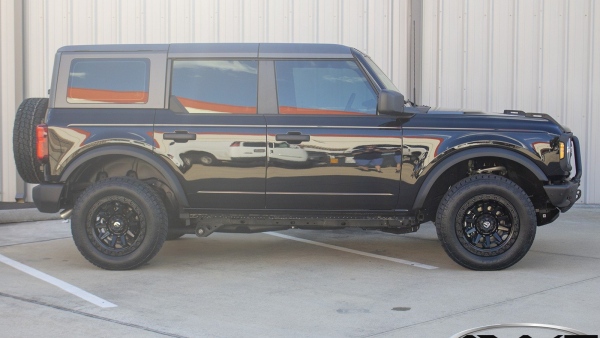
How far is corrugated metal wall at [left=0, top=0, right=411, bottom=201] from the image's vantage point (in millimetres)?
11445

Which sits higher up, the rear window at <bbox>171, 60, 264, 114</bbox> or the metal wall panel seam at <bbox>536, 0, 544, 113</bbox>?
the metal wall panel seam at <bbox>536, 0, 544, 113</bbox>

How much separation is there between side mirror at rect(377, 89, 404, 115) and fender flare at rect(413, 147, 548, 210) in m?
0.61

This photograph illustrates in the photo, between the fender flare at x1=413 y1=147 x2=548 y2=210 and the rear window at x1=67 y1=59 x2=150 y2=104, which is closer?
the fender flare at x1=413 y1=147 x2=548 y2=210

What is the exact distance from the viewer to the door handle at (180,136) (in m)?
7.16

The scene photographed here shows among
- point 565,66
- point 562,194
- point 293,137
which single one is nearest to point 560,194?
point 562,194

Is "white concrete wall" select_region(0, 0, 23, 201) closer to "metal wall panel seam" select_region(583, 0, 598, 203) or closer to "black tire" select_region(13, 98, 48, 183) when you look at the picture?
"black tire" select_region(13, 98, 48, 183)

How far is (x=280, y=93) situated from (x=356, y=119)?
70 centimetres

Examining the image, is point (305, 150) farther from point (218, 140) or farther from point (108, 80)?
point (108, 80)

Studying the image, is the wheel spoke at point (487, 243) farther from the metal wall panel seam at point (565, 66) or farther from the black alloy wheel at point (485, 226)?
the metal wall panel seam at point (565, 66)

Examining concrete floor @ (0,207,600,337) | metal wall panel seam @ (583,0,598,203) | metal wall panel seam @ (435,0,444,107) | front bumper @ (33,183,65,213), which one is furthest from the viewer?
metal wall panel seam @ (435,0,444,107)

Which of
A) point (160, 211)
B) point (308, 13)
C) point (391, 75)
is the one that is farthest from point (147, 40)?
point (160, 211)

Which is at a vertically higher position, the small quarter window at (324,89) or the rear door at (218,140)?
the small quarter window at (324,89)

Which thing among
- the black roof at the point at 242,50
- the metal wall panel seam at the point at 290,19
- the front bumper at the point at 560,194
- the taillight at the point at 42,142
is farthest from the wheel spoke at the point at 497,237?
the metal wall panel seam at the point at 290,19

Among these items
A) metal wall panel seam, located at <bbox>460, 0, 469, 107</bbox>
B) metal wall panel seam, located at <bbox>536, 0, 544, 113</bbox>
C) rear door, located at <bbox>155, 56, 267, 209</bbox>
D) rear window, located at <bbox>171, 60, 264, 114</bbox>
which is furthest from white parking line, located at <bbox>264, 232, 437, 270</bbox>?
metal wall panel seam, located at <bbox>536, 0, 544, 113</bbox>
